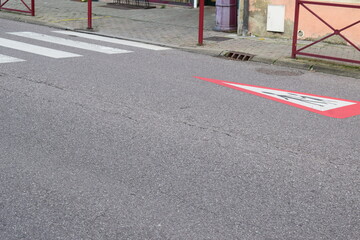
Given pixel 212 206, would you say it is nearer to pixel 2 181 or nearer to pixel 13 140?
pixel 2 181

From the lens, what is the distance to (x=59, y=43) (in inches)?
497

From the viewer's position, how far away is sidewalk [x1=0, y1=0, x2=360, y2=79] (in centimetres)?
1115

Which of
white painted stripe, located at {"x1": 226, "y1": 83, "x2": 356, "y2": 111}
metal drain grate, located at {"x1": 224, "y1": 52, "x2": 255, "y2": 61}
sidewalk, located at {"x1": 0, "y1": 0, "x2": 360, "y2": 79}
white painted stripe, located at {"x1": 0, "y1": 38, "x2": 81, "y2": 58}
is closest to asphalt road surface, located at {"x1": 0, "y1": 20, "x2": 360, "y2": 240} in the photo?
white painted stripe, located at {"x1": 226, "y1": 83, "x2": 356, "y2": 111}

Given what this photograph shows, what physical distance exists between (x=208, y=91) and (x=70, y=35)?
6.52 m

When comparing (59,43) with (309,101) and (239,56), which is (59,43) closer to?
(239,56)

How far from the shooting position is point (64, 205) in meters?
4.56

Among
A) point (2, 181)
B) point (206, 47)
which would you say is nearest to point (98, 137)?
point (2, 181)

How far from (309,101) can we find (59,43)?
21.5 feet

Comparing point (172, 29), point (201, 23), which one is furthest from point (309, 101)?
point (172, 29)

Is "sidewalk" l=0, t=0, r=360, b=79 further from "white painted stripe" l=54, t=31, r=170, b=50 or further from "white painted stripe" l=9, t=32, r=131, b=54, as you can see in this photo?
"white painted stripe" l=9, t=32, r=131, b=54

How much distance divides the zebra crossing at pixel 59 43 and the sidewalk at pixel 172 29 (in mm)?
491

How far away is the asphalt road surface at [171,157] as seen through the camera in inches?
170

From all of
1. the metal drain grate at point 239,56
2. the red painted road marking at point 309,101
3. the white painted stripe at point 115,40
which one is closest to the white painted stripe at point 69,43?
the white painted stripe at point 115,40

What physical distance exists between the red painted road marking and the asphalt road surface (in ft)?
0.20
